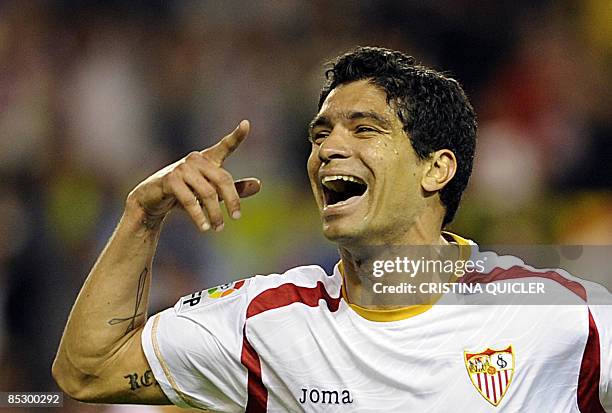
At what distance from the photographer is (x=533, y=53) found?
17.4 ft

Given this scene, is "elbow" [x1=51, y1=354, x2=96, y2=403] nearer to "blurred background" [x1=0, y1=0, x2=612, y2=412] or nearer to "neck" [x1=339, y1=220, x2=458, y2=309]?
"neck" [x1=339, y1=220, x2=458, y2=309]

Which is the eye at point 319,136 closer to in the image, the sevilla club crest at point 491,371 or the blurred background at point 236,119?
the sevilla club crest at point 491,371

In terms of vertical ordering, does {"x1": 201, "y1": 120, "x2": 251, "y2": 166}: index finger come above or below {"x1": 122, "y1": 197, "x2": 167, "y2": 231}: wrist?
above

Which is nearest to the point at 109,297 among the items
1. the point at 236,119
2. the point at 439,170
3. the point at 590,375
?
the point at 439,170

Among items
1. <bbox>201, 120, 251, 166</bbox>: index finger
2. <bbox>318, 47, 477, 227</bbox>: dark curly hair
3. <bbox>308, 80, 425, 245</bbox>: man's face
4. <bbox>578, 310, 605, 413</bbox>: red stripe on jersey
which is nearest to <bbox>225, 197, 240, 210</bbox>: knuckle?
<bbox>201, 120, 251, 166</bbox>: index finger

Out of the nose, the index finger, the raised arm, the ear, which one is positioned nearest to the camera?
the index finger

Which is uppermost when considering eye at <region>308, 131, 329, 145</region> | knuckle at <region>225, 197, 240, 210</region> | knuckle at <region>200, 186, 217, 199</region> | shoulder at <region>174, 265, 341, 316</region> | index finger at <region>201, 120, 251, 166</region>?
eye at <region>308, 131, 329, 145</region>

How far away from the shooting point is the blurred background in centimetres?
478

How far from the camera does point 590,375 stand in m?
2.59

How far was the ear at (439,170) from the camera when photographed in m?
2.93

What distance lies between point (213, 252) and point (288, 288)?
7.22ft

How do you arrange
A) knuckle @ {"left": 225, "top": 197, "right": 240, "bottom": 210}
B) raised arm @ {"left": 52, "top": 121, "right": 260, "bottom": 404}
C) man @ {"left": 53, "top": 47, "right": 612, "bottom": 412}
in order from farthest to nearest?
raised arm @ {"left": 52, "top": 121, "right": 260, "bottom": 404} → man @ {"left": 53, "top": 47, "right": 612, "bottom": 412} → knuckle @ {"left": 225, "top": 197, "right": 240, "bottom": 210}

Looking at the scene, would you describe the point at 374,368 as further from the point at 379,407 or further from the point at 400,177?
the point at 400,177

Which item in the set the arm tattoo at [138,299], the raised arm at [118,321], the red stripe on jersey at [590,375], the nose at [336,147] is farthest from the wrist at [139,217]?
the red stripe on jersey at [590,375]
